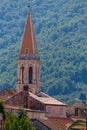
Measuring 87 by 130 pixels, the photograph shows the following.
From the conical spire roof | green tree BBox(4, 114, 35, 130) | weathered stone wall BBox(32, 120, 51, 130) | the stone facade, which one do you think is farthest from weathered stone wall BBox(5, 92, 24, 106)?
green tree BBox(4, 114, 35, 130)

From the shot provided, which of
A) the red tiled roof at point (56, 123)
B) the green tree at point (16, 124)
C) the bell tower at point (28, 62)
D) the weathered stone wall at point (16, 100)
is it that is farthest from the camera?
the bell tower at point (28, 62)

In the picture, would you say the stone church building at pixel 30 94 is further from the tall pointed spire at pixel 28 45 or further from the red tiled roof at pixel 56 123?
the red tiled roof at pixel 56 123

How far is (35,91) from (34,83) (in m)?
3.28

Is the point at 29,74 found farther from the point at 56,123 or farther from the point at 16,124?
the point at 16,124

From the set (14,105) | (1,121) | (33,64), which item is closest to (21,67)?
(33,64)

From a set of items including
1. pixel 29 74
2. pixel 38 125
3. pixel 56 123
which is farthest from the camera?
pixel 29 74

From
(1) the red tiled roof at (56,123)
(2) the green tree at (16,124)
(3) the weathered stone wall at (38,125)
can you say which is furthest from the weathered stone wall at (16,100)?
(2) the green tree at (16,124)

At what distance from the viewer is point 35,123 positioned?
295 feet

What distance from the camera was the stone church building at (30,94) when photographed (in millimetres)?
97938

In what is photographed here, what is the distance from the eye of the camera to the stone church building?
97938mm

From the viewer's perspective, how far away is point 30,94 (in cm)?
10250

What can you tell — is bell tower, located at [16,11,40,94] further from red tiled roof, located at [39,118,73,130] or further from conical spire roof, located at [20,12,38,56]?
red tiled roof, located at [39,118,73,130]

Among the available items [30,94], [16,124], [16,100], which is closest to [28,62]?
[30,94]

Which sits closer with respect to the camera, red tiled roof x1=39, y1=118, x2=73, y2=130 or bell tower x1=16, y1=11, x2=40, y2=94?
red tiled roof x1=39, y1=118, x2=73, y2=130
